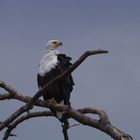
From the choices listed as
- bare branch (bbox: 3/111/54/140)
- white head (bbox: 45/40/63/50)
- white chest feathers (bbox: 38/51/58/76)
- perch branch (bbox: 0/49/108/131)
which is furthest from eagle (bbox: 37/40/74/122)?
perch branch (bbox: 0/49/108/131)

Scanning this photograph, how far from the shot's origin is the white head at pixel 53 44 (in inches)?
493

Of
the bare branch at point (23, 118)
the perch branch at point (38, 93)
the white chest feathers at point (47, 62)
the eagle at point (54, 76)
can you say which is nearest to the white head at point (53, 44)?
the white chest feathers at point (47, 62)

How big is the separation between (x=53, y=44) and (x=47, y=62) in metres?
1.14

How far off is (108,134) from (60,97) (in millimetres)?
4195

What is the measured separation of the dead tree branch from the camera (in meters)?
7.33

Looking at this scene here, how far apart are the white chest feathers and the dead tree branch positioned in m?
1.91

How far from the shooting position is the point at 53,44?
12.7 meters

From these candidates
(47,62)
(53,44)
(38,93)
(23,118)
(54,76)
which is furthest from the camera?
(53,44)

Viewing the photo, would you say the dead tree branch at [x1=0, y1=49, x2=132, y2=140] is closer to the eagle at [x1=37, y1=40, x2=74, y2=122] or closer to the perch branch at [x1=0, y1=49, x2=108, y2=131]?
the perch branch at [x1=0, y1=49, x2=108, y2=131]

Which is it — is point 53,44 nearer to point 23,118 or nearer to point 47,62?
point 47,62

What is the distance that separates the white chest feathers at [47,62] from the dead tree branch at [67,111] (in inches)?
75.0

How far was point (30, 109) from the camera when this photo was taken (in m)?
8.95

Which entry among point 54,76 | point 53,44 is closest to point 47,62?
point 54,76

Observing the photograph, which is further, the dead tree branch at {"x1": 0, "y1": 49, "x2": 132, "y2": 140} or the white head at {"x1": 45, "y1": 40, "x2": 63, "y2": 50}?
the white head at {"x1": 45, "y1": 40, "x2": 63, "y2": 50}
